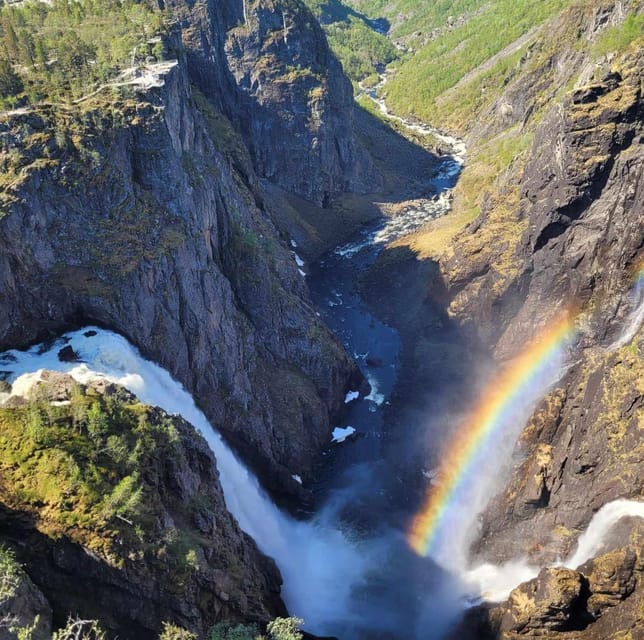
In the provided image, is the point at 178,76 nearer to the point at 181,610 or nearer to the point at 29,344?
the point at 29,344

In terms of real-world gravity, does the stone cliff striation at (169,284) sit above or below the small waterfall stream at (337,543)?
above

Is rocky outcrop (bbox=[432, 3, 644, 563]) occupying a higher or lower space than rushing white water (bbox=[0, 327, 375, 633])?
higher


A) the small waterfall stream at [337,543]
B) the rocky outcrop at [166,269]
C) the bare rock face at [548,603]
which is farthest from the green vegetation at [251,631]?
the rocky outcrop at [166,269]

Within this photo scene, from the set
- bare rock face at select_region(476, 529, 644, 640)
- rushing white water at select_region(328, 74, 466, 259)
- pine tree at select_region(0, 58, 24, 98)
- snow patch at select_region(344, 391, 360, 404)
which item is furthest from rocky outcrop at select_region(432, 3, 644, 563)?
pine tree at select_region(0, 58, 24, 98)

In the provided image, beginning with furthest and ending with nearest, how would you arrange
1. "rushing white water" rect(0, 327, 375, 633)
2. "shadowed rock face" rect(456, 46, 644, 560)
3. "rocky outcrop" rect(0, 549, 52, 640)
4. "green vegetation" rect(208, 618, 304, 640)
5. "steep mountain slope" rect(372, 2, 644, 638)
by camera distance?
"shadowed rock face" rect(456, 46, 644, 560) < "steep mountain slope" rect(372, 2, 644, 638) < "rushing white water" rect(0, 327, 375, 633) < "green vegetation" rect(208, 618, 304, 640) < "rocky outcrop" rect(0, 549, 52, 640)

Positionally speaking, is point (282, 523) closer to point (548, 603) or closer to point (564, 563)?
point (548, 603)

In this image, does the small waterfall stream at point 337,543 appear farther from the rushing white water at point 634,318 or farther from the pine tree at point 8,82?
the pine tree at point 8,82

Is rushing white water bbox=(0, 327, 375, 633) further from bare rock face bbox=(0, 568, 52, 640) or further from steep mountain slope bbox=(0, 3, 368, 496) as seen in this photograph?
bare rock face bbox=(0, 568, 52, 640)
